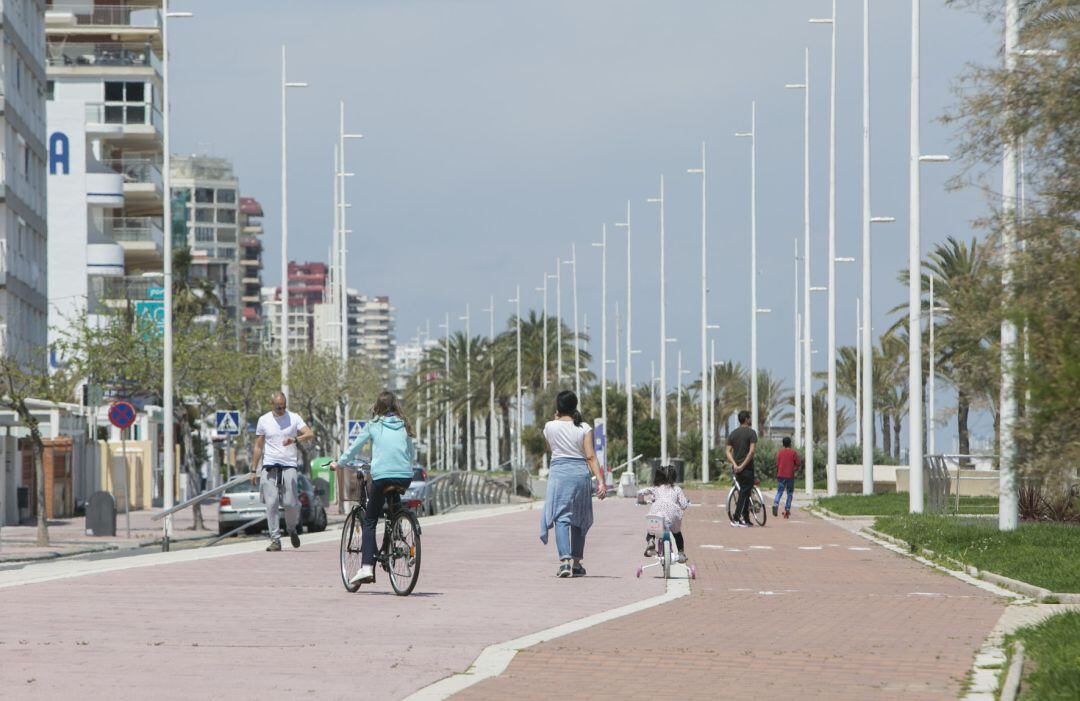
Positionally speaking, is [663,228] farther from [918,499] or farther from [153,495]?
[918,499]

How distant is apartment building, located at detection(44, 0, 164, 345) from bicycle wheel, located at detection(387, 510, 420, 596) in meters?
56.0

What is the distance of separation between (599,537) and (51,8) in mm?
73846

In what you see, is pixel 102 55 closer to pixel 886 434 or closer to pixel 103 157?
pixel 103 157

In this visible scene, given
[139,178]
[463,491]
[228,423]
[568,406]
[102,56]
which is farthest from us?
[102,56]

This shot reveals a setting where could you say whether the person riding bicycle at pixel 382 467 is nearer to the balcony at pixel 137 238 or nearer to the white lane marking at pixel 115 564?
the white lane marking at pixel 115 564

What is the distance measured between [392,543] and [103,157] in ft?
258

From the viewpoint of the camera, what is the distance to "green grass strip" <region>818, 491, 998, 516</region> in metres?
35.4

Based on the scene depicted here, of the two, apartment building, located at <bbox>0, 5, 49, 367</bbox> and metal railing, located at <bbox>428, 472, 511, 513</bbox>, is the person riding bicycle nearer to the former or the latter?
metal railing, located at <bbox>428, 472, 511, 513</bbox>

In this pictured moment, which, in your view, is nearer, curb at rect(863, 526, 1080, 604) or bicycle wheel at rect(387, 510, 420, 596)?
bicycle wheel at rect(387, 510, 420, 596)

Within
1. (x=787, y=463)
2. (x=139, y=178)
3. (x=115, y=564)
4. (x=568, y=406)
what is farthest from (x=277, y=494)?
(x=139, y=178)

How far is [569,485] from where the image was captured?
18500 mm

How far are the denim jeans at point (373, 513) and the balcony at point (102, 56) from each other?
82.7 metres

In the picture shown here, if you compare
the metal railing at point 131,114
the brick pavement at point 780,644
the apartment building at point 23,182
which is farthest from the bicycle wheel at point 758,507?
the metal railing at point 131,114

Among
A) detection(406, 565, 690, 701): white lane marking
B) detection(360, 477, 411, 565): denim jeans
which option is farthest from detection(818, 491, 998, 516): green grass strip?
detection(406, 565, 690, 701): white lane marking
